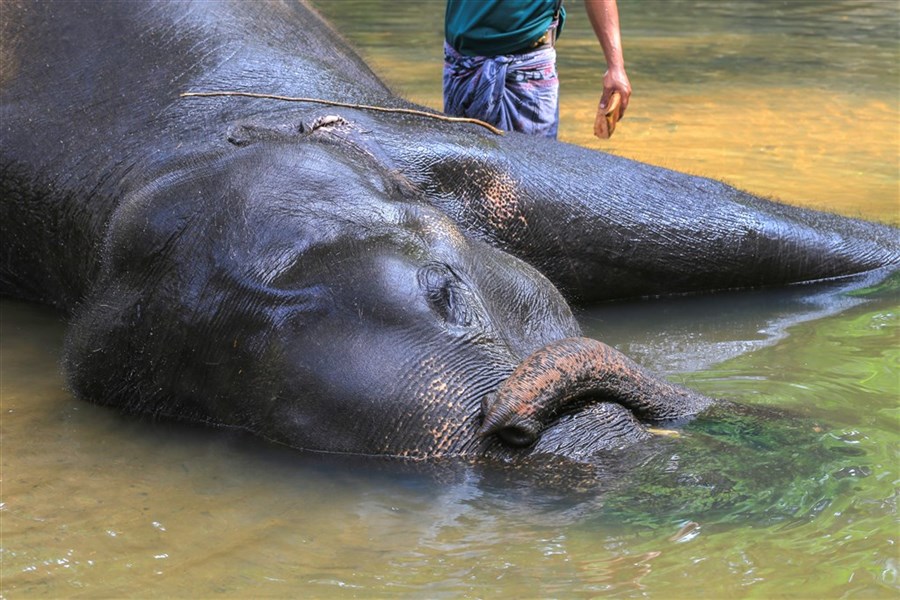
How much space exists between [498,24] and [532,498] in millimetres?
2946

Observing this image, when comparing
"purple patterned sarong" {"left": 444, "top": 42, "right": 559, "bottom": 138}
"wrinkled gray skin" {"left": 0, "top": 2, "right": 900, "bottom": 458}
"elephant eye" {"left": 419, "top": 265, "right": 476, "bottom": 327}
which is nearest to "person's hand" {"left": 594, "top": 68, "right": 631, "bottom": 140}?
"purple patterned sarong" {"left": 444, "top": 42, "right": 559, "bottom": 138}

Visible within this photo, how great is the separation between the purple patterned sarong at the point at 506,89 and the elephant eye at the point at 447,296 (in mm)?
2224

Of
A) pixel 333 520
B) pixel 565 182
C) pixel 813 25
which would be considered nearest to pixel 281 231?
pixel 333 520

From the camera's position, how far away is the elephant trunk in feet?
10.9

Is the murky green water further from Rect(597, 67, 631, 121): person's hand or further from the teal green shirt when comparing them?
the teal green shirt

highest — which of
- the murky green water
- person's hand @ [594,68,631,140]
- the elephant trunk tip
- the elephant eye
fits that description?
person's hand @ [594,68,631,140]

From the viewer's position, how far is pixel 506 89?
19.0 ft

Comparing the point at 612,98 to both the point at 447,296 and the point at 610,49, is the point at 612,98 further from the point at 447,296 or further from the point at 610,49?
the point at 447,296

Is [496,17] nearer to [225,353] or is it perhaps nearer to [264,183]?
[264,183]

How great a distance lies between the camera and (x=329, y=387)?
3486 millimetres

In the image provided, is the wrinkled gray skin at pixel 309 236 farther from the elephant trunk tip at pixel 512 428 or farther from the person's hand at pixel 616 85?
the person's hand at pixel 616 85

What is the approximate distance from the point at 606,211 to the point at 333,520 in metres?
2.08

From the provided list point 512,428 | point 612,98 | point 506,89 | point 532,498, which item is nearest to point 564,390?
point 512,428

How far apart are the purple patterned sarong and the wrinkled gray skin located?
344 millimetres
